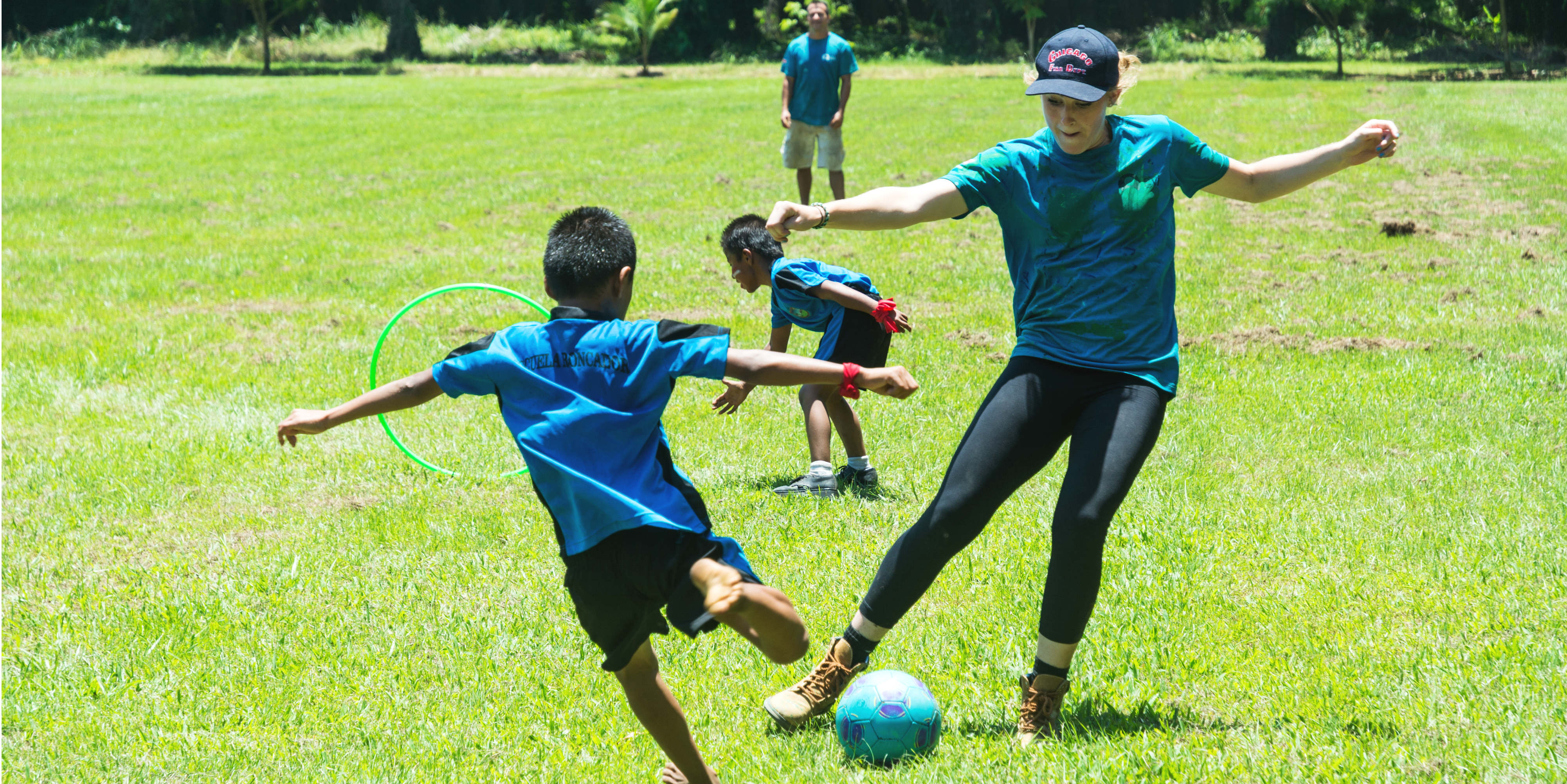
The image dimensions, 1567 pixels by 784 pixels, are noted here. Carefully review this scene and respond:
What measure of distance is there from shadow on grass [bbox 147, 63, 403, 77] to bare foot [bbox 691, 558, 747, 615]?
4180cm

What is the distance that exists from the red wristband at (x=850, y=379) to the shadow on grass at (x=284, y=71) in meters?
41.8

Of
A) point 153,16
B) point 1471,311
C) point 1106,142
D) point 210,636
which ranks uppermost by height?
point 153,16

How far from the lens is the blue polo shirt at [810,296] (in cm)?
557

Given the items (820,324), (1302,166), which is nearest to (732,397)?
(820,324)

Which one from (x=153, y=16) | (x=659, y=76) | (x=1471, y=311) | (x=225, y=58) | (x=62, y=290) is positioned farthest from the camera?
(x=153, y=16)

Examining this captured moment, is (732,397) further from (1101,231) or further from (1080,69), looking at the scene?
(1080,69)

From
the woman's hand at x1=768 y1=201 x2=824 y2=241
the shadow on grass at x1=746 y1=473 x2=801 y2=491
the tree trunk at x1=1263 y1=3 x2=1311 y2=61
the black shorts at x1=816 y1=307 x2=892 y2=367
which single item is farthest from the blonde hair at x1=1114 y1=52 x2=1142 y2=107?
the tree trunk at x1=1263 y1=3 x2=1311 y2=61

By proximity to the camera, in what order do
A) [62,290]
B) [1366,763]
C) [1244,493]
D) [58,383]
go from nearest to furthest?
[1366,763]
[1244,493]
[58,383]
[62,290]

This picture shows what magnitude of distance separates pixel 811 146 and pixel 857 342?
27.9ft

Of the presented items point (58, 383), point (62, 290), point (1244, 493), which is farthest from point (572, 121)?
point (1244, 493)

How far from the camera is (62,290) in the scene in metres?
11.5

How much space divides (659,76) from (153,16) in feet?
82.1

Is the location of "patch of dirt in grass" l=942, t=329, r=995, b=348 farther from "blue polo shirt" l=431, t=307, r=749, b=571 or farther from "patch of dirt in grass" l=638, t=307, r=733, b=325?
"blue polo shirt" l=431, t=307, r=749, b=571

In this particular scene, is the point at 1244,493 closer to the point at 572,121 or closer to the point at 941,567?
the point at 941,567
